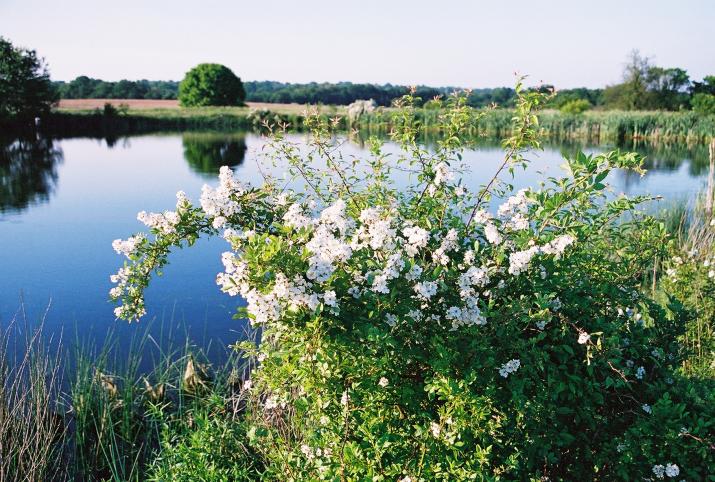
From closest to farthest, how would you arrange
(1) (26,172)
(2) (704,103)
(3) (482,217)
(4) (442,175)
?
(3) (482,217) < (4) (442,175) < (1) (26,172) < (2) (704,103)

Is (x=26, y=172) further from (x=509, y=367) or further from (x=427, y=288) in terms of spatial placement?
(x=509, y=367)

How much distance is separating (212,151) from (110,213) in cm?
1399

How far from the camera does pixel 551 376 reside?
2600 millimetres

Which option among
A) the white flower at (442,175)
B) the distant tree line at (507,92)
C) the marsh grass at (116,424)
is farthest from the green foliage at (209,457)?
the distant tree line at (507,92)

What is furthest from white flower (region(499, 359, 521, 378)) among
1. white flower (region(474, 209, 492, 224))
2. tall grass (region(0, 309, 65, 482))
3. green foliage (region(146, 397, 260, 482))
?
tall grass (region(0, 309, 65, 482))

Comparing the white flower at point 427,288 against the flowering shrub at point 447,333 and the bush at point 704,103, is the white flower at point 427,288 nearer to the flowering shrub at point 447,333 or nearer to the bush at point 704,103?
the flowering shrub at point 447,333

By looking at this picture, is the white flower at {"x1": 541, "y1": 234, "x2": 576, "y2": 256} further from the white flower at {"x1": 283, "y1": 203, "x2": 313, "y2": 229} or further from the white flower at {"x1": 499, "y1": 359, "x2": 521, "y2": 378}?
the white flower at {"x1": 283, "y1": 203, "x2": 313, "y2": 229}

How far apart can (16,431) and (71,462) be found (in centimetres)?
74

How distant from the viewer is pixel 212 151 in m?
29.0

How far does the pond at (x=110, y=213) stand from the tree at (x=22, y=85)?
4274 mm

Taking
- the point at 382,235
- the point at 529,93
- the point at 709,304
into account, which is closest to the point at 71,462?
the point at 382,235

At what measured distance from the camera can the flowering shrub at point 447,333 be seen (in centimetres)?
241

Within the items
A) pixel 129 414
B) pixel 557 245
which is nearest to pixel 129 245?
pixel 557 245

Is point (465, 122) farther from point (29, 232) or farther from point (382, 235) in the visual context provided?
point (29, 232)
